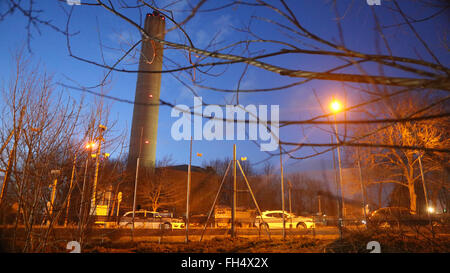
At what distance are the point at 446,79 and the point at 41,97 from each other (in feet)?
13.5

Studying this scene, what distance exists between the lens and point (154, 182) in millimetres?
30203

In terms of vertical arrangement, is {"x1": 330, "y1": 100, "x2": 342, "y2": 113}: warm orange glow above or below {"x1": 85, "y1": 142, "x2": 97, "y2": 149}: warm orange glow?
below

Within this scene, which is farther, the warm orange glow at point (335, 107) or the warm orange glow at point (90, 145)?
the warm orange glow at point (90, 145)

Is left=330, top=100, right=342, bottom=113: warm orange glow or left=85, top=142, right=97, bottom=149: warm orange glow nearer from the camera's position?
left=330, top=100, right=342, bottom=113: warm orange glow

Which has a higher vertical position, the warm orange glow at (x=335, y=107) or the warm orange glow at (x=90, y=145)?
the warm orange glow at (x=90, y=145)

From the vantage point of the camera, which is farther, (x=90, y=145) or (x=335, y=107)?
(x=90, y=145)

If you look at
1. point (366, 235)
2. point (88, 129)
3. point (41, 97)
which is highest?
point (41, 97)

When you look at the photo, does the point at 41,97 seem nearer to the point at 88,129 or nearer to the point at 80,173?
the point at 88,129
